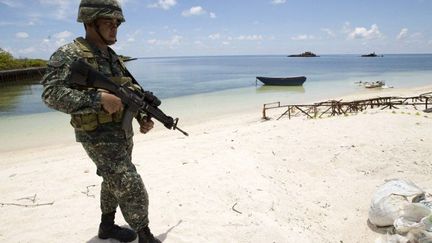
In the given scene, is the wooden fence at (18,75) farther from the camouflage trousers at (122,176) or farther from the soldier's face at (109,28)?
the camouflage trousers at (122,176)

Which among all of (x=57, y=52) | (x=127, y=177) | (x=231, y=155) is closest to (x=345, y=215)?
(x=231, y=155)

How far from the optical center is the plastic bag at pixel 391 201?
3.76 meters

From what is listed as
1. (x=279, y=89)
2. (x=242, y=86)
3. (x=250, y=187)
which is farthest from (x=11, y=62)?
(x=250, y=187)

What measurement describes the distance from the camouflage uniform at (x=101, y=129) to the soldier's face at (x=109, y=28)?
5.3 inches

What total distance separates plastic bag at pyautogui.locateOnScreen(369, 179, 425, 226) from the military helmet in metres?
3.39

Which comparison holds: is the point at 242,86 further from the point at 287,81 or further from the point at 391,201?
the point at 391,201

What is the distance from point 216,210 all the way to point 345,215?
1649 millimetres

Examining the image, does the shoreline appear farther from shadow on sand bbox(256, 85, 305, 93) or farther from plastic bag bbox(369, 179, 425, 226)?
plastic bag bbox(369, 179, 425, 226)

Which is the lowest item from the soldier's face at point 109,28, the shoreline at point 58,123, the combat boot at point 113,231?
the shoreline at point 58,123

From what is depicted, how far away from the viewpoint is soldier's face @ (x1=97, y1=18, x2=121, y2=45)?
2785mm

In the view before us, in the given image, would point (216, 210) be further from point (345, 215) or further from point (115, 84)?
point (115, 84)

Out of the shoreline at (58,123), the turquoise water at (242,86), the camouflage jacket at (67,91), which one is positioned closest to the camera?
the camouflage jacket at (67,91)

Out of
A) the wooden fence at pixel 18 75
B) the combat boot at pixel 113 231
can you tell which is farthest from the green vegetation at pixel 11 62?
the combat boot at pixel 113 231

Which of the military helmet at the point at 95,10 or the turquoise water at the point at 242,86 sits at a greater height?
the military helmet at the point at 95,10
